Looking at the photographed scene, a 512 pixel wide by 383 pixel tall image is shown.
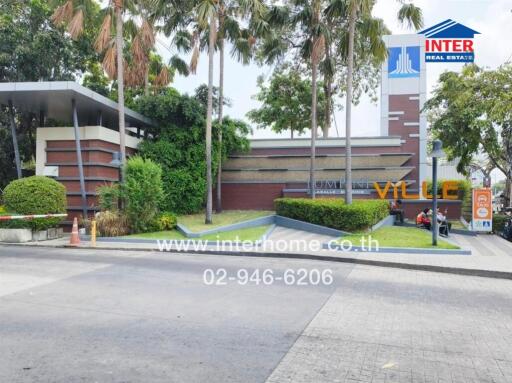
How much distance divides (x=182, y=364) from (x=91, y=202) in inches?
654

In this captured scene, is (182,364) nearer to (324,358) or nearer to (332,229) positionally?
(324,358)

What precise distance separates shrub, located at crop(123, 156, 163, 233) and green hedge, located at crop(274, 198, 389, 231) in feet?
20.0

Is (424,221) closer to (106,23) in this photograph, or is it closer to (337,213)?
(337,213)

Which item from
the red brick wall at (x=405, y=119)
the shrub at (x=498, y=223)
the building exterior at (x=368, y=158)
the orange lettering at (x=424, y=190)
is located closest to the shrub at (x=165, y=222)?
the building exterior at (x=368, y=158)

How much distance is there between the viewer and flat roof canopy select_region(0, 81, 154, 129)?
17109mm

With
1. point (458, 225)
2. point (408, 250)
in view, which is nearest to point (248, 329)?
point (408, 250)

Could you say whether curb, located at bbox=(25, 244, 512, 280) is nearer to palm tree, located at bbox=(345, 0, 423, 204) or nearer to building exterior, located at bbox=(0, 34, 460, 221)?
palm tree, located at bbox=(345, 0, 423, 204)

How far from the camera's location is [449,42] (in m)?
27.0

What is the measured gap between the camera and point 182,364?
194 inches

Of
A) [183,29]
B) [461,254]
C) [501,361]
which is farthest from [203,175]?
[501,361]

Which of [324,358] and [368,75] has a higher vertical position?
[368,75]

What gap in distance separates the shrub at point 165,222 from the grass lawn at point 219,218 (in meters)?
0.61

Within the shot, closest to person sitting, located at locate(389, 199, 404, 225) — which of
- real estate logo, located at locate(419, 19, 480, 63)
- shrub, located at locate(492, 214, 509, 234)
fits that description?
shrub, located at locate(492, 214, 509, 234)

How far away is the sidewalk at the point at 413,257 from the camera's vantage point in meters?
11.4
